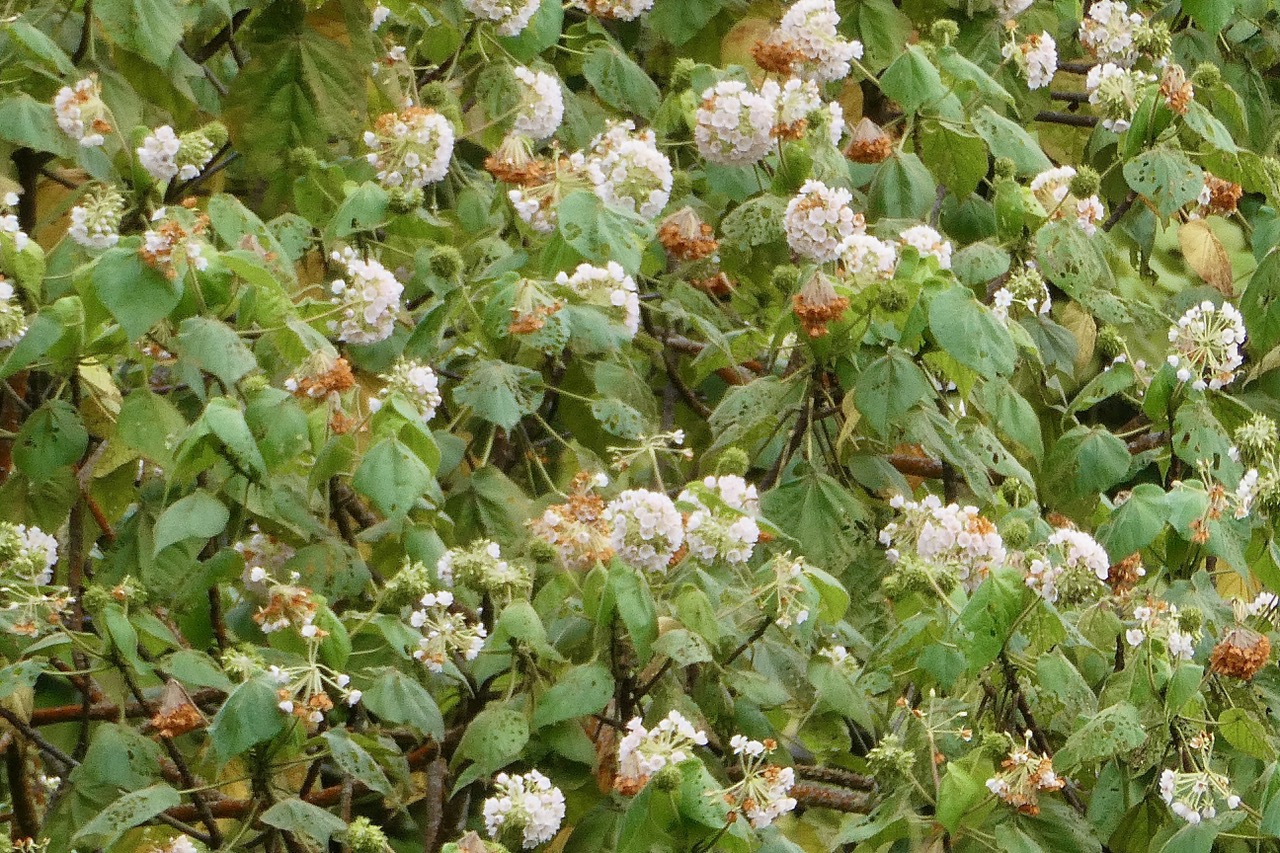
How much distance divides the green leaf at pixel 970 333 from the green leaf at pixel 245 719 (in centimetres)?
94

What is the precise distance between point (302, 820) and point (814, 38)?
1.39m

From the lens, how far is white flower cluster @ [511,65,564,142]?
2885mm

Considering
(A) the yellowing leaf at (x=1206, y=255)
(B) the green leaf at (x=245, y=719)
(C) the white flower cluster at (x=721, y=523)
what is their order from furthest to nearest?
(A) the yellowing leaf at (x=1206, y=255) < (C) the white flower cluster at (x=721, y=523) < (B) the green leaf at (x=245, y=719)

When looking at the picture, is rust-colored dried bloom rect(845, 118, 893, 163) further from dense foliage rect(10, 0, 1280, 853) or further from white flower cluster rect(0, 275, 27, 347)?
white flower cluster rect(0, 275, 27, 347)

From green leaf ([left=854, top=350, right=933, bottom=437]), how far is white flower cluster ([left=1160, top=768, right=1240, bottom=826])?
566 millimetres

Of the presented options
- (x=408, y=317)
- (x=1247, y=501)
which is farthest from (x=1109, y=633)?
(x=408, y=317)

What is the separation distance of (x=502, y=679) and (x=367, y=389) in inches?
30.4

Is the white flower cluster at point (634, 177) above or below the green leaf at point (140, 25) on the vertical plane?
below

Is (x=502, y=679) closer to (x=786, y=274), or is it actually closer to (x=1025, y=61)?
(x=786, y=274)

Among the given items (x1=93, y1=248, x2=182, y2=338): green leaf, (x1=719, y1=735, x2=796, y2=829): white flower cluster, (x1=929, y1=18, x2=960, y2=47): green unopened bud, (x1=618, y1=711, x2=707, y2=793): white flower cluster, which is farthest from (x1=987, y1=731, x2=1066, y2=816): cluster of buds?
(x1=929, y1=18, x2=960, y2=47): green unopened bud

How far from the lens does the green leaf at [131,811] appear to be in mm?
2029

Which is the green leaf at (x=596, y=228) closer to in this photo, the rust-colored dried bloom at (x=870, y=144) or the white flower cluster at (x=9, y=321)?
the rust-colored dried bloom at (x=870, y=144)

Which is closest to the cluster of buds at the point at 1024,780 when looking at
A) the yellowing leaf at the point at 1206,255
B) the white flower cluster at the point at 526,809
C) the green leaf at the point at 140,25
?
the white flower cluster at the point at 526,809

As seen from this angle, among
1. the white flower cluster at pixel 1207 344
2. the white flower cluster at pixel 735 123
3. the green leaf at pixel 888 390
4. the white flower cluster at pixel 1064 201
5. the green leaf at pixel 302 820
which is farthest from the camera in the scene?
the white flower cluster at pixel 1064 201
